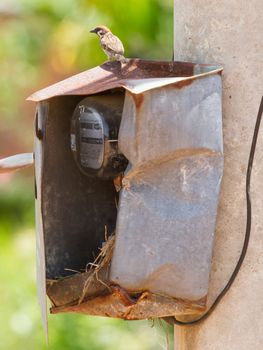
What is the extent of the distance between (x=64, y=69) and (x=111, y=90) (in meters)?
5.18

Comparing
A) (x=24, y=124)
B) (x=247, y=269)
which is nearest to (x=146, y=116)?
(x=247, y=269)

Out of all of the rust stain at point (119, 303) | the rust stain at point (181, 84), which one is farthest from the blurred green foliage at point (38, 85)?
the rust stain at point (181, 84)

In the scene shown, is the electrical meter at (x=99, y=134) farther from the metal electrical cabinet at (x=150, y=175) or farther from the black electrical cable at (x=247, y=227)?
the black electrical cable at (x=247, y=227)

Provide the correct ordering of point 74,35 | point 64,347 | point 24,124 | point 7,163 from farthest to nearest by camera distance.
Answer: point 24,124, point 74,35, point 64,347, point 7,163

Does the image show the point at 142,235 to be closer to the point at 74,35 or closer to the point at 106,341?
the point at 106,341

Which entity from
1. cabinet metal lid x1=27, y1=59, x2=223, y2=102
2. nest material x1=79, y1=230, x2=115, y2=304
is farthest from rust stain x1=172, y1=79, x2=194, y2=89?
nest material x1=79, y1=230, x2=115, y2=304

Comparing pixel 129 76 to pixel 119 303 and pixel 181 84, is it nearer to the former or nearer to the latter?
pixel 181 84

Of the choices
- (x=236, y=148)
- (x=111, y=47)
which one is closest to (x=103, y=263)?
(x=236, y=148)

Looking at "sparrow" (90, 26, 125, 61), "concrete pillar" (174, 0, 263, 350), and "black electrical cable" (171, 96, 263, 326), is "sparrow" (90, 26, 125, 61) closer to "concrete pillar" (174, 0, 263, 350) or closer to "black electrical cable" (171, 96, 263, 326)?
"concrete pillar" (174, 0, 263, 350)

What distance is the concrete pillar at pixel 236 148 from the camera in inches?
119

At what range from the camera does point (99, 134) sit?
316 centimetres

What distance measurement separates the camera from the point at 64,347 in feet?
21.9

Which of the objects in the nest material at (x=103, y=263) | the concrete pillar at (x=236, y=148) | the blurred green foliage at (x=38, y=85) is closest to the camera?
the concrete pillar at (x=236, y=148)

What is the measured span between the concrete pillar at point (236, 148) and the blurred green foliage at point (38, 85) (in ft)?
7.11
